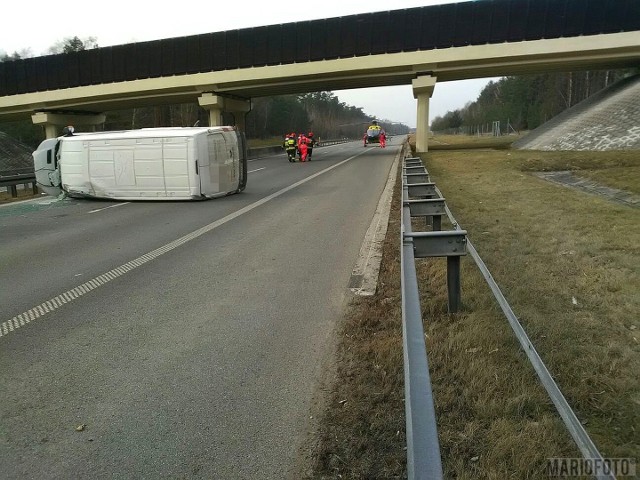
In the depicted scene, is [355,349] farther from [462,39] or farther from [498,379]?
[462,39]

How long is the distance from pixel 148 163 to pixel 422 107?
77.3 feet

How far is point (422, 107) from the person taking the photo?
33.0 meters

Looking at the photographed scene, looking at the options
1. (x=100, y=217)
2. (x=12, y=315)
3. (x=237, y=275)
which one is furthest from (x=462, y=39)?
(x=12, y=315)

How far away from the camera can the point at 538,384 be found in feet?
10.4

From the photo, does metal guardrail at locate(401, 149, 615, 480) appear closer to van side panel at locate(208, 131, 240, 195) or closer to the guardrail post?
the guardrail post

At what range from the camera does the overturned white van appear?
530 inches

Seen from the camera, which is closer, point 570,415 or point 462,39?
point 570,415

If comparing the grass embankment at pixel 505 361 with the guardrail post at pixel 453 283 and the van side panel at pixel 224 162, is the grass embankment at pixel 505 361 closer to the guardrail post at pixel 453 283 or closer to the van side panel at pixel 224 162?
the guardrail post at pixel 453 283

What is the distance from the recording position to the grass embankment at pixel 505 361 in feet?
8.56

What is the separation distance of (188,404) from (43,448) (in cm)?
87

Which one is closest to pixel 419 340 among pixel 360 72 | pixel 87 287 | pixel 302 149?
pixel 87 287

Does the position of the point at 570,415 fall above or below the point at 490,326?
above

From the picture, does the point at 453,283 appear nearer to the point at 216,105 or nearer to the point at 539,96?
the point at 216,105

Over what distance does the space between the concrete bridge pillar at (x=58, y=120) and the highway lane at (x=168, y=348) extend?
3626 centimetres
